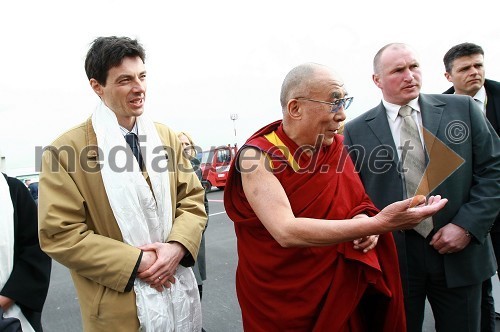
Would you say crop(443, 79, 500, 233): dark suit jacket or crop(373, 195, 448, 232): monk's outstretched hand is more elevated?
crop(443, 79, 500, 233): dark suit jacket

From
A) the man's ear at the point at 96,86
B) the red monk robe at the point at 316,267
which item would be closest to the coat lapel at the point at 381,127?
the red monk robe at the point at 316,267

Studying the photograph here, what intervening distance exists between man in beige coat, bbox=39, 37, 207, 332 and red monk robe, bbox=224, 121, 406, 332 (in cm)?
37

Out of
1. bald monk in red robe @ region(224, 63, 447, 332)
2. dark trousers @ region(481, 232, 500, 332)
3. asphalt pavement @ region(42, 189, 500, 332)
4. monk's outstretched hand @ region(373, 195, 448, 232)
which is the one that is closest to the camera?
monk's outstretched hand @ region(373, 195, 448, 232)

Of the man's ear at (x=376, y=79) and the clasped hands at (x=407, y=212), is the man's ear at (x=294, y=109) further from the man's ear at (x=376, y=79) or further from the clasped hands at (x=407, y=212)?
the man's ear at (x=376, y=79)

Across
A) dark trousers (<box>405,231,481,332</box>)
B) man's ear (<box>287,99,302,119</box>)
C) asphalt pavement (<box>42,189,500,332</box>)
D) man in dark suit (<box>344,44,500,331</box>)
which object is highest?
man's ear (<box>287,99,302,119</box>)

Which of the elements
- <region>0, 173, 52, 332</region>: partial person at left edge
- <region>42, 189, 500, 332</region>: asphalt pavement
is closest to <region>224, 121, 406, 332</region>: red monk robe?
<region>0, 173, 52, 332</region>: partial person at left edge

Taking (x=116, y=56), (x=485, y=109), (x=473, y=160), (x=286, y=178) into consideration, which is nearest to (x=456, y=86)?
(x=485, y=109)

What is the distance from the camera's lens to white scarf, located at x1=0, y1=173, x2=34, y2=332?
185cm

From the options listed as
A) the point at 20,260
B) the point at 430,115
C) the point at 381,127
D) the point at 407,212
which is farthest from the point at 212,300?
the point at 407,212

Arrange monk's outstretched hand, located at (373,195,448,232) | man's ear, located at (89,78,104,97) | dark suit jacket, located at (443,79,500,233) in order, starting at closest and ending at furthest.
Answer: monk's outstretched hand, located at (373,195,448,232) → man's ear, located at (89,78,104,97) → dark suit jacket, located at (443,79,500,233)

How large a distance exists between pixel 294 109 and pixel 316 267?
0.75 metres

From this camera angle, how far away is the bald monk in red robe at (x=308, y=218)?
1.67 metres

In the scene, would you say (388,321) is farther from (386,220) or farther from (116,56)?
(116,56)

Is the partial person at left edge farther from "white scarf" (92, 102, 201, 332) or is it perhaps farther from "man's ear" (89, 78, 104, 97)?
"man's ear" (89, 78, 104, 97)
